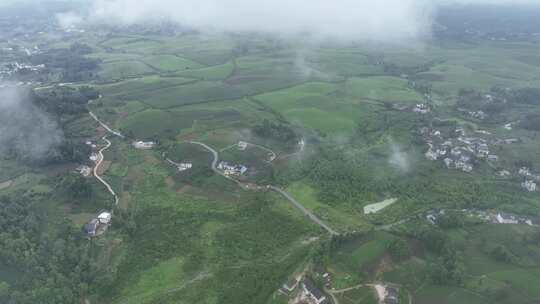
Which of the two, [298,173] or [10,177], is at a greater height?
[298,173]

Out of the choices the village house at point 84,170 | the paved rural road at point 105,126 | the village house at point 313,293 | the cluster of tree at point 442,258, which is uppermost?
the cluster of tree at point 442,258

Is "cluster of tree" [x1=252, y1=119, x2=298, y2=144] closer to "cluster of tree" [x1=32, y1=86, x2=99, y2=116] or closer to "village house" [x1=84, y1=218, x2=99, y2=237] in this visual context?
"village house" [x1=84, y1=218, x2=99, y2=237]

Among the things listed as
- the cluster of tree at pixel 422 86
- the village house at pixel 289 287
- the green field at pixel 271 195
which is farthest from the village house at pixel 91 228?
the cluster of tree at pixel 422 86

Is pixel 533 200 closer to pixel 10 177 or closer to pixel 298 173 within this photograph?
pixel 298 173

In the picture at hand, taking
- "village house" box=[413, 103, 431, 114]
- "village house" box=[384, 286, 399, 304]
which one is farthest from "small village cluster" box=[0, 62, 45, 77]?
"village house" box=[384, 286, 399, 304]

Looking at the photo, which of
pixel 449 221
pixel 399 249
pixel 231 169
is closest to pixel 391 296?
pixel 399 249

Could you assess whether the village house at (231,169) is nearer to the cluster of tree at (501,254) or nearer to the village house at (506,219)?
the cluster of tree at (501,254)

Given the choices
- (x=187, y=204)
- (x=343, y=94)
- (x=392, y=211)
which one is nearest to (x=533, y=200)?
(x=392, y=211)
